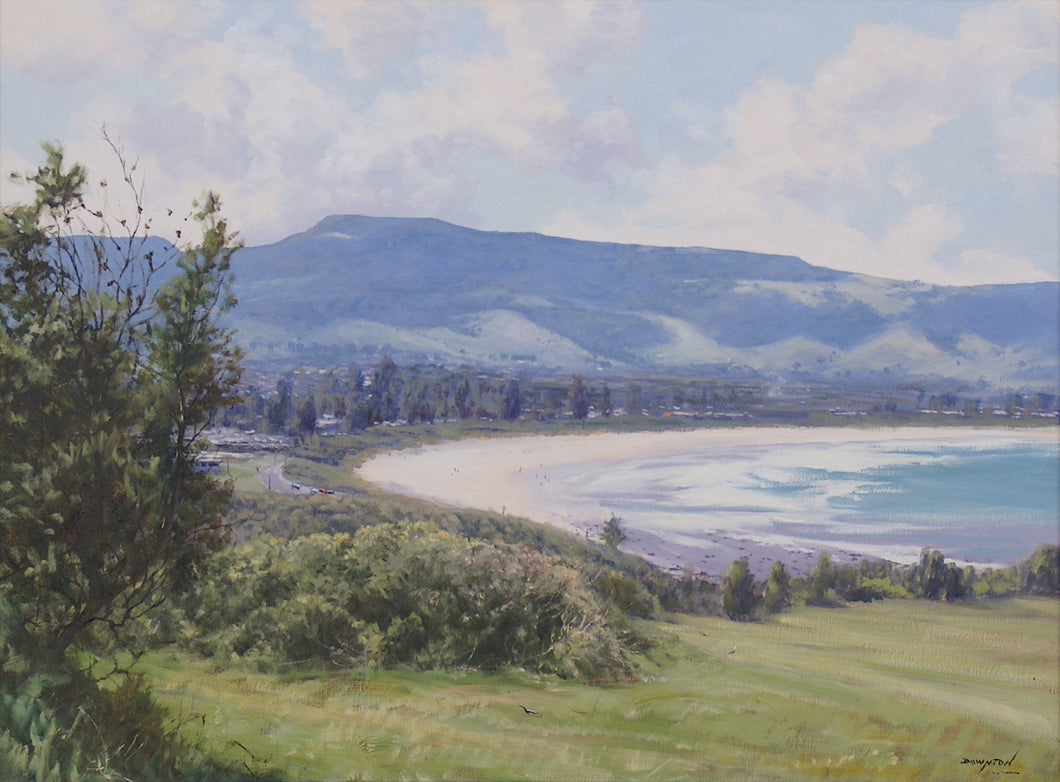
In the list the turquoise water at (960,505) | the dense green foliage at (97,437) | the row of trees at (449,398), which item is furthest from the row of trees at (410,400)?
the turquoise water at (960,505)

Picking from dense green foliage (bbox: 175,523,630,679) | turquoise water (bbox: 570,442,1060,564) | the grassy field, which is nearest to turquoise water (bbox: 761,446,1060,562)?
turquoise water (bbox: 570,442,1060,564)

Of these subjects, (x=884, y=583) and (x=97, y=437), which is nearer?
(x=97, y=437)

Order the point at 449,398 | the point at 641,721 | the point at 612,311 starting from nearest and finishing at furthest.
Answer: the point at 641,721, the point at 449,398, the point at 612,311

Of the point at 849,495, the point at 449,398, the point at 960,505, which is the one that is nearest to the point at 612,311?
the point at 449,398

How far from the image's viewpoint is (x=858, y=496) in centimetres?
1997

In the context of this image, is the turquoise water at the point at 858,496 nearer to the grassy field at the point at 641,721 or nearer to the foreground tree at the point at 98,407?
the grassy field at the point at 641,721

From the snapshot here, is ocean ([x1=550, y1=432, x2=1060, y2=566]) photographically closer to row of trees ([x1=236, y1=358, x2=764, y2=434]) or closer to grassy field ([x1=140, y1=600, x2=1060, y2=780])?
row of trees ([x1=236, y1=358, x2=764, y2=434])

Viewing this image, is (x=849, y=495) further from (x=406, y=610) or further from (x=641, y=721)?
(x=641, y=721)

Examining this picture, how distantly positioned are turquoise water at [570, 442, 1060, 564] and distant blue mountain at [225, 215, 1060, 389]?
3298 mm

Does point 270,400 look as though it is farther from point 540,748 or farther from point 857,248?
point 857,248

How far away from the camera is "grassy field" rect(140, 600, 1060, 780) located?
532cm

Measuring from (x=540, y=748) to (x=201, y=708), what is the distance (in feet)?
7.27
